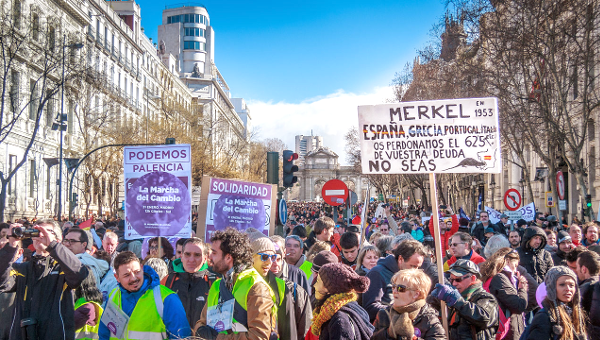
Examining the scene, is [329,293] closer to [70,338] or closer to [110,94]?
[70,338]

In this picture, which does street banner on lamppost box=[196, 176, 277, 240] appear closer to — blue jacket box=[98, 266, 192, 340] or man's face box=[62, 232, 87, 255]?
man's face box=[62, 232, 87, 255]

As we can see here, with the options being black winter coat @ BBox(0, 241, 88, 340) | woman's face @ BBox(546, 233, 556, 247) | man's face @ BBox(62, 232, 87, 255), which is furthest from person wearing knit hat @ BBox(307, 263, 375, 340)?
woman's face @ BBox(546, 233, 556, 247)

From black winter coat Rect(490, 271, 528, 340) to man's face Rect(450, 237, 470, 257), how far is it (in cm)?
159

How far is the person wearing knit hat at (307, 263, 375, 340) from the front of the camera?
11.8 feet

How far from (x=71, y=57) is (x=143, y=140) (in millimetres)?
9670

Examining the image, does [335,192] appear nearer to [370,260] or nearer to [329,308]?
[370,260]

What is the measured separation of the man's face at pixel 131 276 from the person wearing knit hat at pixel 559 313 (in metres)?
2.89

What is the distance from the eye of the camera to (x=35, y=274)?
15.5ft

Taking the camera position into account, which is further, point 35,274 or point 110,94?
point 110,94

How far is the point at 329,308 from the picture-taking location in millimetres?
3652

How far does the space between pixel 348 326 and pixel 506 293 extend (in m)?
2.14

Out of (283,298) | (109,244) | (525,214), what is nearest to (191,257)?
(283,298)

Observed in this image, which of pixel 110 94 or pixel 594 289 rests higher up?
pixel 110 94

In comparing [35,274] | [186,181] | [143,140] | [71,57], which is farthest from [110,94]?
[35,274]
